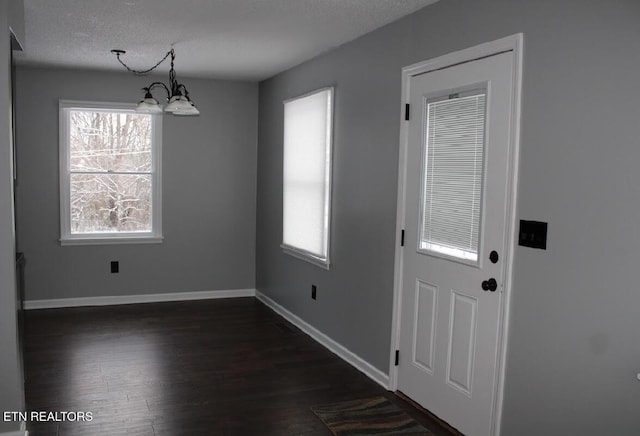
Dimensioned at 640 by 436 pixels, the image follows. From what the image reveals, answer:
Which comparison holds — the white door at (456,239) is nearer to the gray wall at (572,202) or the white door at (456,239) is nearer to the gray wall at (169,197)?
the gray wall at (572,202)

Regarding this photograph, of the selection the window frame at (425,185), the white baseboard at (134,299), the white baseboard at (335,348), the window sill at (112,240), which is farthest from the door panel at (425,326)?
the window sill at (112,240)

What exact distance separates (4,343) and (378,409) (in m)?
2.11

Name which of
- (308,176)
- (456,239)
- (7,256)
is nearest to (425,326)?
(456,239)

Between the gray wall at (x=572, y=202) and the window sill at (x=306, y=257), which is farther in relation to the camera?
the window sill at (x=306, y=257)

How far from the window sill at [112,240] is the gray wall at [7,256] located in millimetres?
3135

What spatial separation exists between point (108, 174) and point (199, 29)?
8.63 feet

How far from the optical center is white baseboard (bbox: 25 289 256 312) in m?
5.86

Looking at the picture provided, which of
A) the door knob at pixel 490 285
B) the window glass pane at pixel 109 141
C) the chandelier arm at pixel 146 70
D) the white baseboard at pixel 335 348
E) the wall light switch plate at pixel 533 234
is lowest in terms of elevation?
the white baseboard at pixel 335 348

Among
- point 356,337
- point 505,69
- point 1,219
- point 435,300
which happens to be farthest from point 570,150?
point 1,219

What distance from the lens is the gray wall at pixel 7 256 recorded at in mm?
2816

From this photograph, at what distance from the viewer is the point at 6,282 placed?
9.52 feet

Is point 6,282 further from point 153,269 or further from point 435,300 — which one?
point 153,269

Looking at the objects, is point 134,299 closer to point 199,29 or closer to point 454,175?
point 199,29

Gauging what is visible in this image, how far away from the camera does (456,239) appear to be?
3178 mm
